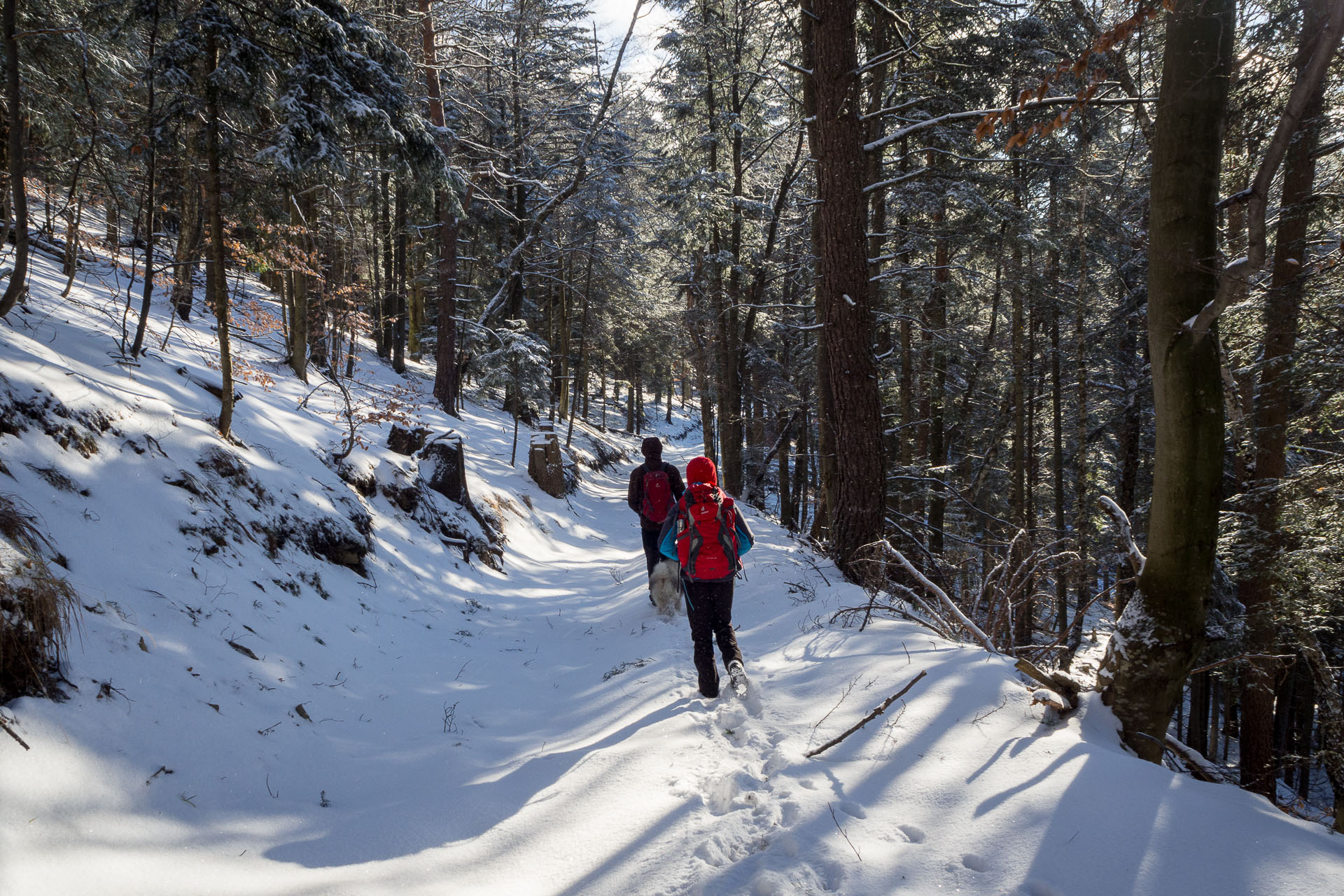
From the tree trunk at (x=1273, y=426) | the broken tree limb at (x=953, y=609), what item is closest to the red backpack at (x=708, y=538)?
the broken tree limb at (x=953, y=609)

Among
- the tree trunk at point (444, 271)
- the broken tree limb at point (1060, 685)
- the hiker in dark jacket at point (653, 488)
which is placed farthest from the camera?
the tree trunk at point (444, 271)

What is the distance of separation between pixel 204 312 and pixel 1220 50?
63.7 ft

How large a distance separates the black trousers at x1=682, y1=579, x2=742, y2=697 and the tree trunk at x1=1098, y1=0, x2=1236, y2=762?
2.43 meters

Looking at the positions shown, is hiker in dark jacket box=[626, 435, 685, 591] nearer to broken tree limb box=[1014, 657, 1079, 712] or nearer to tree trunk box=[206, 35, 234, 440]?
broken tree limb box=[1014, 657, 1079, 712]

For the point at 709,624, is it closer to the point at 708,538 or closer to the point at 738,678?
the point at 738,678

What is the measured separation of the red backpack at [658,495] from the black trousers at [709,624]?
2.27 m

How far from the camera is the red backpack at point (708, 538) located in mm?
4484

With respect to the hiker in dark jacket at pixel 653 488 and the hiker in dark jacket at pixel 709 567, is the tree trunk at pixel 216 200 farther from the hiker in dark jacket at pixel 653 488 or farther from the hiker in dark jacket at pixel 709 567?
the hiker in dark jacket at pixel 709 567

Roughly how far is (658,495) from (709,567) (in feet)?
7.83

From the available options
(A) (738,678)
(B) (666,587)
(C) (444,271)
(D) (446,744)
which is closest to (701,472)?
(A) (738,678)

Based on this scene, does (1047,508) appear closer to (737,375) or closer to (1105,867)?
(737,375)

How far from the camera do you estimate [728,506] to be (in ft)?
15.0

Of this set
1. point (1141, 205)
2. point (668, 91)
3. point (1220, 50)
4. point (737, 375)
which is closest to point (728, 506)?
point (1220, 50)

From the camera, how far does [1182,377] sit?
329cm
